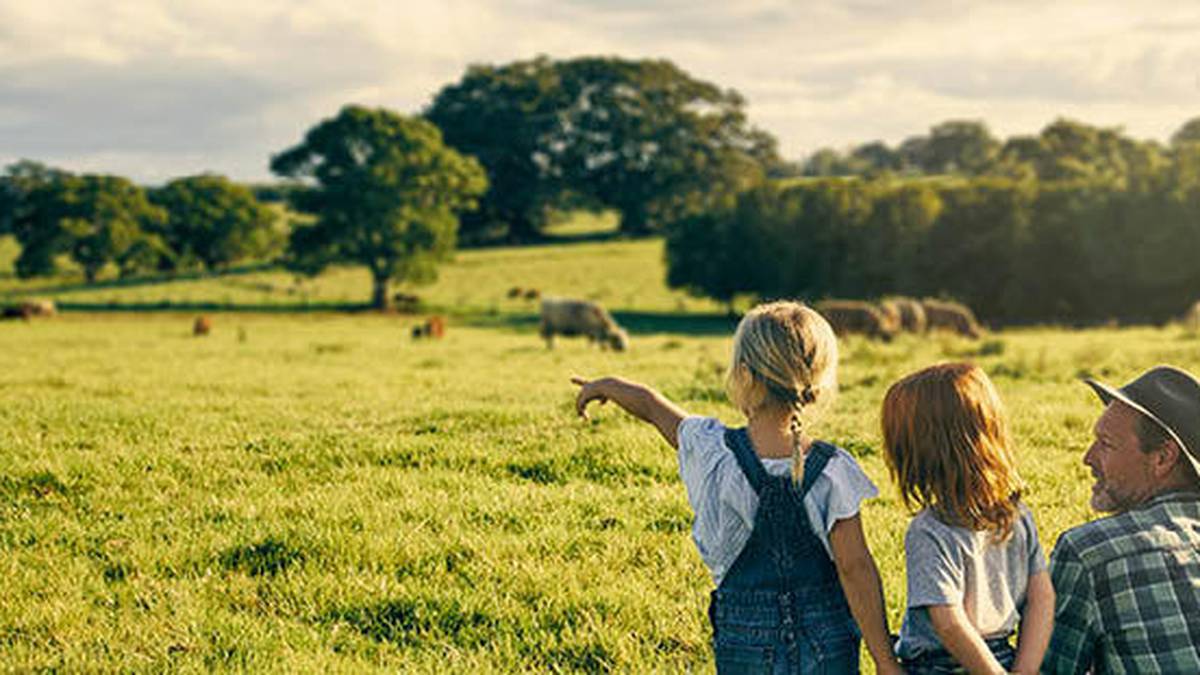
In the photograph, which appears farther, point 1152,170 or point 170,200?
point 170,200

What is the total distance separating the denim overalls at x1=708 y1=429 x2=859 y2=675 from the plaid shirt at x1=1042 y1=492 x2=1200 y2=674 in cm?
86

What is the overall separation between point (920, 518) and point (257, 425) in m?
9.42

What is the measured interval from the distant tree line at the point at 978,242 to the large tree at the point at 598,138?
27.9 metres

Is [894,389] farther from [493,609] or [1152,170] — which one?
[1152,170]

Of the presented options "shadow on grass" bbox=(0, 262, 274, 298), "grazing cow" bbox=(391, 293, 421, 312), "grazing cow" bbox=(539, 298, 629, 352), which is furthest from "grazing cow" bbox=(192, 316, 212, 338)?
"shadow on grass" bbox=(0, 262, 274, 298)

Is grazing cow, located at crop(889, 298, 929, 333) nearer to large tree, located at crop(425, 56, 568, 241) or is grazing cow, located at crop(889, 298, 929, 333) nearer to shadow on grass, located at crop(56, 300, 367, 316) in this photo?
shadow on grass, located at crop(56, 300, 367, 316)

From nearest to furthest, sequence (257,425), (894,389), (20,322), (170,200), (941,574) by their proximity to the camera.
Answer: (941,574) < (894,389) < (257,425) < (20,322) < (170,200)

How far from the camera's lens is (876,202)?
6150cm

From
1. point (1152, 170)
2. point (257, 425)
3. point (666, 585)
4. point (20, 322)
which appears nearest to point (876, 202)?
point (1152, 170)

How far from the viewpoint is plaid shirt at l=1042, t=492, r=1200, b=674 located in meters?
3.61

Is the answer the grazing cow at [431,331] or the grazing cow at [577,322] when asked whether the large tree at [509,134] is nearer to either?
the grazing cow at [431,331]

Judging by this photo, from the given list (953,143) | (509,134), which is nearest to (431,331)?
Answer: (509,134)

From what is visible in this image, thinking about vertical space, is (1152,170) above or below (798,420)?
above

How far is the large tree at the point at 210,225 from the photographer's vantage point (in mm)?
82062
